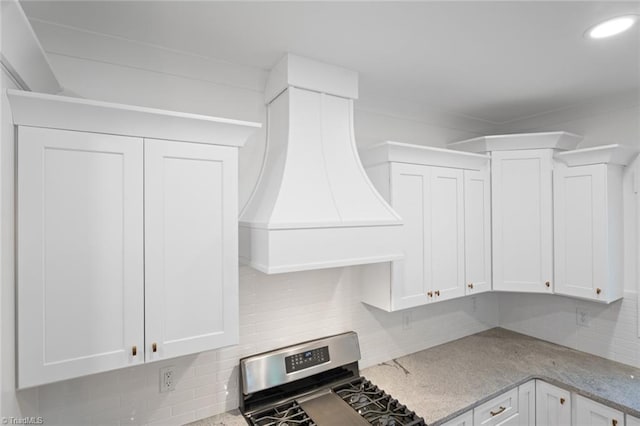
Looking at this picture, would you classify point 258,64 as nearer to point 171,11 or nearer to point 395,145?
point 171,11

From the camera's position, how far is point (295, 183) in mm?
1551

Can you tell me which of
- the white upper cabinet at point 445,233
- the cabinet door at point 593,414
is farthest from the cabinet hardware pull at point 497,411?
the white upper cabinet at point 445,233

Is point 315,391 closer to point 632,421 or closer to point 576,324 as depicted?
point 632,421

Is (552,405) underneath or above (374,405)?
underneath

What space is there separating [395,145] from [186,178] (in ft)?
3.86

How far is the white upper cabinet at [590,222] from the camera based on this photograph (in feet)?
6.85

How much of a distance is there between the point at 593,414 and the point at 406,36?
2295 millimetres

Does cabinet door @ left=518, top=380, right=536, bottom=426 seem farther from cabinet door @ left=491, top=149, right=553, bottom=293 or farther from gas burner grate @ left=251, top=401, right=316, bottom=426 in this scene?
gas burner grate @ left=251, top=401, right=316, bottom=426

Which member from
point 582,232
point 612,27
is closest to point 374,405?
point 582,232

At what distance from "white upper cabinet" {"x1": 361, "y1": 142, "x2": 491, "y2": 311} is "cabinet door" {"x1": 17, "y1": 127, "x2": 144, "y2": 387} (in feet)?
4.34

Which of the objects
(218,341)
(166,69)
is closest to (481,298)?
(218,341)

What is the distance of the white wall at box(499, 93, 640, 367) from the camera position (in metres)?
2.19

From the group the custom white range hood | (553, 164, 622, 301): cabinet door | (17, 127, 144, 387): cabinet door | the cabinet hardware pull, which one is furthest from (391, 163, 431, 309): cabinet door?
(17, 127, 144, 387): cabinet door

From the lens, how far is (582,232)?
7.15ft
